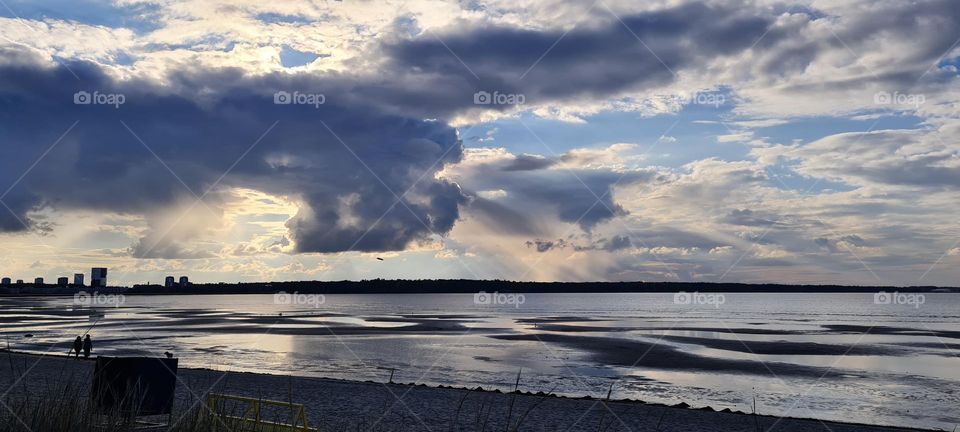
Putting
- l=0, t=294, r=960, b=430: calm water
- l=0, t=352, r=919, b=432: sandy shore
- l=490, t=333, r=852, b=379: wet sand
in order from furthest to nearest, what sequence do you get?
l=490, t=333, r=852, b=379: wet sand → l=0, t=294, r=960, b=430: calm water → l=0, t=352, r=919, b=432: sandy shore

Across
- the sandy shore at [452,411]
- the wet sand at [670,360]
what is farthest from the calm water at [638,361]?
the sandy shore at [452,411]

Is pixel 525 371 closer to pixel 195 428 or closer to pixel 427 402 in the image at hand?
pixel 427 402

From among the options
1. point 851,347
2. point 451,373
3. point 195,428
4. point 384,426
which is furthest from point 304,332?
point 195,428

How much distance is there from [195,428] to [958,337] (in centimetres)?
8641

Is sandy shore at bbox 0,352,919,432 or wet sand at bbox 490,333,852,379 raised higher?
sandy shore at bbox 0,352,919,432

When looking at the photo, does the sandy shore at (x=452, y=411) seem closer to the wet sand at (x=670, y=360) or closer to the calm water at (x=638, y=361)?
the calm water at (x=638, y=361)

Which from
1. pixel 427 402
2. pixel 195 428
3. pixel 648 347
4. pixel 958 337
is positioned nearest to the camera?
pixel 195 428

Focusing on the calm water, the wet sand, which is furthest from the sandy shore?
the wet sand

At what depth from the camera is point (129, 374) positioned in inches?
460

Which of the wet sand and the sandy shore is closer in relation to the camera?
the sandy shore

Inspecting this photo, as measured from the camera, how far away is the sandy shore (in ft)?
74.7

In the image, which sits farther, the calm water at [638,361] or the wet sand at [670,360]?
the wet sand at [670,360]

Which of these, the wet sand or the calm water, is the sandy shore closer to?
the calm water

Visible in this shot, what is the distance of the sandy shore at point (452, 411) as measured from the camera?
22.8 metres
